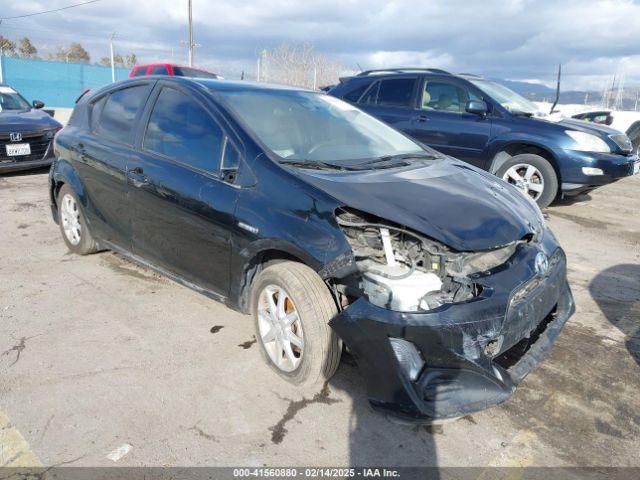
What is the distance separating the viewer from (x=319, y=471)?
2215 millimetres

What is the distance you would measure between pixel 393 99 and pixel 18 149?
602 centimetres

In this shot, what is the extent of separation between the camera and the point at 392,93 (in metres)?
7.51

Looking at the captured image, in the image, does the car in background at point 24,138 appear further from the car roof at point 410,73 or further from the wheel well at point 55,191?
the car roof at point 410,73

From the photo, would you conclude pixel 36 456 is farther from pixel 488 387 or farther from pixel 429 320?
pixel 488 387

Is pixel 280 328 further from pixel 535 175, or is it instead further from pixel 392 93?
pixel 392 93

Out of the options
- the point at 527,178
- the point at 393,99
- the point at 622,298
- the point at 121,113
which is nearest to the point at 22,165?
the point at 121,113

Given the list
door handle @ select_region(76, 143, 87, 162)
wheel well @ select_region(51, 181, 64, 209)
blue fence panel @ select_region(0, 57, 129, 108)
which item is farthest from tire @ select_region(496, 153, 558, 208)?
blue fence panel @ select_region(0, 57, 129, 108)

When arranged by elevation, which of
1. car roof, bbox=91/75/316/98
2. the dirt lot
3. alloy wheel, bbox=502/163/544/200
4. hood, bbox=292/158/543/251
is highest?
car roof, bbox=91/75/316/98

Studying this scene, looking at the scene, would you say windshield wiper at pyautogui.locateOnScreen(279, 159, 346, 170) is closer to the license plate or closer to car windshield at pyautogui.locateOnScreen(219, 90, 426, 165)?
car windshield at pyautogui.locateOnScreen(219, 90, 426, 165)

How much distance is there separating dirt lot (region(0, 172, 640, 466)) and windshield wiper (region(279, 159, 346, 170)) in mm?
1187

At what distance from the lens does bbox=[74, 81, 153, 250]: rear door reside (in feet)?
12.3

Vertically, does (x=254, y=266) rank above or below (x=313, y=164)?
below

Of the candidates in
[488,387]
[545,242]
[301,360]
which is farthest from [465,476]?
[545,242]

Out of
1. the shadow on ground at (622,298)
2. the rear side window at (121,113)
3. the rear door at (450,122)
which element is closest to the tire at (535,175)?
the rear door at (450,122)
